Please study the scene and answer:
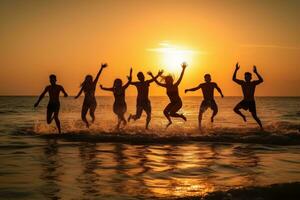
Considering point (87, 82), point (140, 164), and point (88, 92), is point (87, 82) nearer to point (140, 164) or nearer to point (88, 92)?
point (88, 92)

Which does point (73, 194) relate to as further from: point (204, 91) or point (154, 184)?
point (204, 91)

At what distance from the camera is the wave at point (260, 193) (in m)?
7.08

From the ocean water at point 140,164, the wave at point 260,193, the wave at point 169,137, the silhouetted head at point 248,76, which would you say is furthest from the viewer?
the silhouetted head at point 248,76

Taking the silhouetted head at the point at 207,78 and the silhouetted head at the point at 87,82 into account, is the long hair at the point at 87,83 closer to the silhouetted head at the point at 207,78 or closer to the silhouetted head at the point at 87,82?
the silhouetted head at the point at 87,82

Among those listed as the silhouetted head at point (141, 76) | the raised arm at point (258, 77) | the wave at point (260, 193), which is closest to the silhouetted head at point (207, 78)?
the raised arm at point (258, 77)

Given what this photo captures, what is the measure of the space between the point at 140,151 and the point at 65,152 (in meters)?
2.29

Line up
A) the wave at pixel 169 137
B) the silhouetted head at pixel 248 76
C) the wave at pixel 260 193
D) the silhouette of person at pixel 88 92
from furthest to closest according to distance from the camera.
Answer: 1. the silhouette of person at pixel 88 92
2. the silhouetted head at pixel 248 76
3. the wave at pixel 169 137
4. the wave at pixel 260 193

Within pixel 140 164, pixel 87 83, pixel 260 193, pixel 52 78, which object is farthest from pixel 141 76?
pixel 260 193

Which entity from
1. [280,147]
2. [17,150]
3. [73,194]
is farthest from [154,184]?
[280,147]

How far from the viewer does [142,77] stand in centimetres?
1794

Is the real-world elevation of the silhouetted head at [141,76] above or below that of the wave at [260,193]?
above

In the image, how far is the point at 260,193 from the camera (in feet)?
24.1

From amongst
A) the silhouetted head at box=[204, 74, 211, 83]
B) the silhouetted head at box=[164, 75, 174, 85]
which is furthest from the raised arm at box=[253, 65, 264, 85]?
the silhouetted head at box=[164, 75, 174, 85]

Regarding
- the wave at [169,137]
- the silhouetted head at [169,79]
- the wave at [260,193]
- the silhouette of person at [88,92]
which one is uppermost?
the silhouetted head at [169,79]
